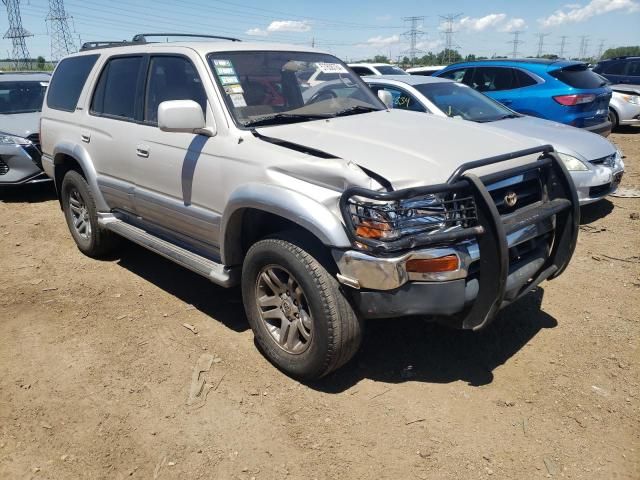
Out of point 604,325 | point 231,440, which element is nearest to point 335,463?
point 231,440

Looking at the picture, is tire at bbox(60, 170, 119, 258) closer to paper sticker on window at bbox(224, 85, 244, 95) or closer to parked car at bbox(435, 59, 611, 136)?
paper sticker on window at bbox(224, 85, 244, 95)

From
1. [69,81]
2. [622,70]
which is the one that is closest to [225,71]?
[69,81]

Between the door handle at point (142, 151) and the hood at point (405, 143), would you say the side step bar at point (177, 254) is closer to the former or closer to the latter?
the door handle at point (142, 151)

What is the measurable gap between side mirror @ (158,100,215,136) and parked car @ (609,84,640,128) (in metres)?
11.7

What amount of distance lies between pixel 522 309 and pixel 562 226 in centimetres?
102

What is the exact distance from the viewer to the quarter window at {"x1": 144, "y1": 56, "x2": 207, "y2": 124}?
12.2 ft

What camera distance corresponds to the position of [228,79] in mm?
3627

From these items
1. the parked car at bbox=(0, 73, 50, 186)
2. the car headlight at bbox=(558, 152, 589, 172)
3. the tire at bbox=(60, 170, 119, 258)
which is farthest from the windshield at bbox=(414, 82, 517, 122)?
the parked car at bbox=(0, 73, 50, 186)

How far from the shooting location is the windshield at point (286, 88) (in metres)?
3.58

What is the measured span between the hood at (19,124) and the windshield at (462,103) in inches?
216

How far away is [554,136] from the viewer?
19.9 ft

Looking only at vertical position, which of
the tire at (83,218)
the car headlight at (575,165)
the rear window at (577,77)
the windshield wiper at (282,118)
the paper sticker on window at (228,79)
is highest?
the paper sticker on window at (228,79)

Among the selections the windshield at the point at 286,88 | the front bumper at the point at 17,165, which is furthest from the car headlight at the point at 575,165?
the front bumper at the point at 17,165

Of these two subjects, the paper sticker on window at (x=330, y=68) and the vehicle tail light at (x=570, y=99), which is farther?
the vehicle tail light at (x=570, y=99)
